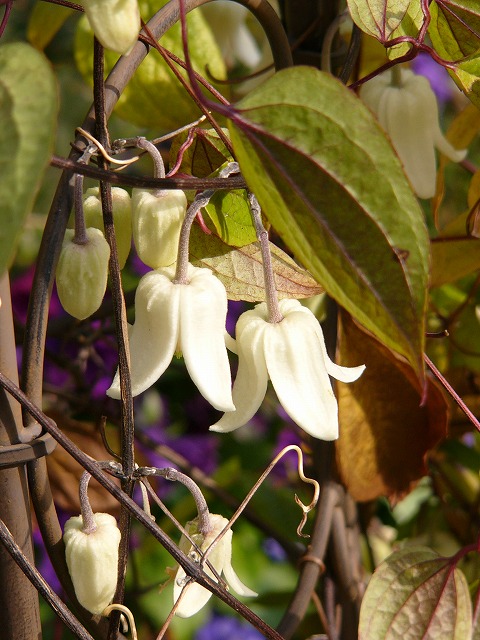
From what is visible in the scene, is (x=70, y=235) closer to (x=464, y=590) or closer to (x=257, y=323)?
(x=257, y=323)

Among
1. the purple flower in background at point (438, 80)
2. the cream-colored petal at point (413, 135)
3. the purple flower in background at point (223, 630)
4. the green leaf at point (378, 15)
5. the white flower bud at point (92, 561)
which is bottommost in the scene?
the purple flower in background at point (223, 630)

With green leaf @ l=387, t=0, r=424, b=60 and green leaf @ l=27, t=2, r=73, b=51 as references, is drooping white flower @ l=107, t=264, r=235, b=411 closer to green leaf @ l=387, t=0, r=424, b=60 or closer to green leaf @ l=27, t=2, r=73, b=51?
green leaf @ l=387, t=0, r=424, b=60

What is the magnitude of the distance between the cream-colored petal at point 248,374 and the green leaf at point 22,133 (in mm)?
147

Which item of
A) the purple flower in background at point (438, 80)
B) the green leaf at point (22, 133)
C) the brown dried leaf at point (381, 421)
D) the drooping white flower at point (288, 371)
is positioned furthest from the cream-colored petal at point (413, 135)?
the purple flower in background at point (438, 80)

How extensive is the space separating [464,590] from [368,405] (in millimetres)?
134

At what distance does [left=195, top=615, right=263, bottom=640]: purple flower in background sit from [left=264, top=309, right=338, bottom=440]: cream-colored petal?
77 centimetres

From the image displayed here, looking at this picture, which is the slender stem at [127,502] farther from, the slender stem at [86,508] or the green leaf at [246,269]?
the green leaf at [246,269]

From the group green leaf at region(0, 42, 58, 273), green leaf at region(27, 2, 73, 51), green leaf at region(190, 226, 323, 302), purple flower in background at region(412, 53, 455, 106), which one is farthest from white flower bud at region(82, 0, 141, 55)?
purple flower in background at region(412, 53, 455, 106)

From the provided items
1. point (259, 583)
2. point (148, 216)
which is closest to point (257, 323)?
point (148, 216)

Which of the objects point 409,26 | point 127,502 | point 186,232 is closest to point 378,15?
point 409,26

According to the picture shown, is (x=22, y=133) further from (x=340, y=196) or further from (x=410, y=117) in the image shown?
(x=410, y=117)

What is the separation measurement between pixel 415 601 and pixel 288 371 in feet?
0.65

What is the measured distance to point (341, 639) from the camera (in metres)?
0.64

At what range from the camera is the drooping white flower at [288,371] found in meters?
0.34
